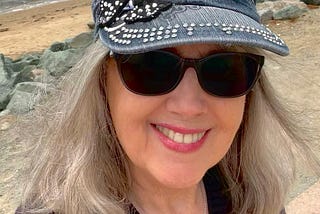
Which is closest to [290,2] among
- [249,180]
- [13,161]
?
[13,161]

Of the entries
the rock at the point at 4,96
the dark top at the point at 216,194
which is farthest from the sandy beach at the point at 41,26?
the dark top at the point at 216,194

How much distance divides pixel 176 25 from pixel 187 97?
230mm

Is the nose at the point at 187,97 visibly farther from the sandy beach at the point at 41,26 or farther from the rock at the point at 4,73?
the sandy beach at the point at 41,26

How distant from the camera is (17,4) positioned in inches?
819

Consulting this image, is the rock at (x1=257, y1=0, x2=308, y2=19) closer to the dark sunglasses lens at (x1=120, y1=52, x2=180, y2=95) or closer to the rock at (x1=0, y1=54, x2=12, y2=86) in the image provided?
the rock at (x1=0, y1=54, x2=12, y2=86)

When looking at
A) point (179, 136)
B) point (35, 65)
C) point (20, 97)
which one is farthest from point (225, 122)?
point (35, 65)

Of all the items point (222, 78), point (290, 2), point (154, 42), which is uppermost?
point (154, 42)

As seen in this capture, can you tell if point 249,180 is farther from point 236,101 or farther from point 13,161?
point 13,161

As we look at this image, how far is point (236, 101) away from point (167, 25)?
350mm

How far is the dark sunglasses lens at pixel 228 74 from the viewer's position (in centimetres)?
162

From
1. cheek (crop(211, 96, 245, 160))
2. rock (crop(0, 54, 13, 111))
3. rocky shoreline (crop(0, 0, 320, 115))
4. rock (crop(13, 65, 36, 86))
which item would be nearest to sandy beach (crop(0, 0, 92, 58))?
rocky shoreline (crop(0, 0, 320, 115))

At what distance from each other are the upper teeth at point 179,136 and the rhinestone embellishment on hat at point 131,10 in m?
0.32

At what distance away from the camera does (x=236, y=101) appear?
1721 mm

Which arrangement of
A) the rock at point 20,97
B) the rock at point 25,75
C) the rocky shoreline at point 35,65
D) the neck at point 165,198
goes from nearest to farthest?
1. the neck at point 165,198
2. the rock at point 20,97
3. the rocky shoreline at point 35,65
4. the rock at point 25,75
